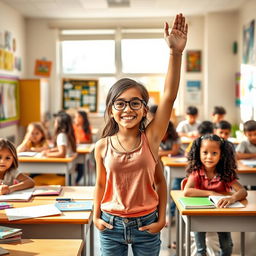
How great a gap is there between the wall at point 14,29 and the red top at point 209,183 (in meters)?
4.71

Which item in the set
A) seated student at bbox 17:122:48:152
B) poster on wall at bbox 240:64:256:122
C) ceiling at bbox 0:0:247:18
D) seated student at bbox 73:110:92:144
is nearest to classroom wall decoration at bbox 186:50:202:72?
ceiling at bbox 0:0:247:18

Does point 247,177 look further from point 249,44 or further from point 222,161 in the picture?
point 249,44

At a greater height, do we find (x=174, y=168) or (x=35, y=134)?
(x=35, y=134)

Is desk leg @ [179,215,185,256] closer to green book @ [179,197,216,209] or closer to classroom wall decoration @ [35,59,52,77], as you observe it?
green book @ [179,197,216,209]

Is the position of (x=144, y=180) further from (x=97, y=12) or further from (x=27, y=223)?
(x=97, y=12)

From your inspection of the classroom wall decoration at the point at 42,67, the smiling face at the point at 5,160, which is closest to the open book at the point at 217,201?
the smiling face at the point at 5,160

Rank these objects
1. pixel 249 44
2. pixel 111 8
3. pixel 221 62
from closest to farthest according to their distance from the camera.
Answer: pixel 249 44 < pixel 111 8 < pixel 221 62

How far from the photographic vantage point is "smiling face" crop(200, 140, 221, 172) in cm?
264

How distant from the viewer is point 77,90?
328 inches

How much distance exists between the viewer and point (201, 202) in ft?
7.88

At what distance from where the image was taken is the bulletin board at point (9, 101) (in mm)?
6695

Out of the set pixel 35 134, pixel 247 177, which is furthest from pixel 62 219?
pixel 35 134

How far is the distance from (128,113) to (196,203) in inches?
39.2

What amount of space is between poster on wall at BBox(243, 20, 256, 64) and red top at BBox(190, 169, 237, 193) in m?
4.11
